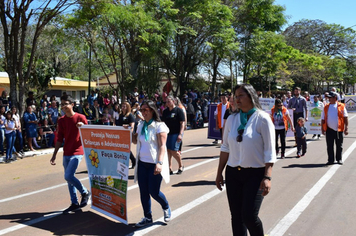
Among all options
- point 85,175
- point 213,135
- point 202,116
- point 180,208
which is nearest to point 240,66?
point 202,116

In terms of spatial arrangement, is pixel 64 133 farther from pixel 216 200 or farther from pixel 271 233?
pixel 271 233

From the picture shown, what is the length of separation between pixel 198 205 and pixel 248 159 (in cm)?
274

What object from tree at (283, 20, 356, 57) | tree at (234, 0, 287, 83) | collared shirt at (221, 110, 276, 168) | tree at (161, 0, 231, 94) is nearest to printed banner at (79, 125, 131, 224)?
collared shirt at (221, 110, 276, 168)

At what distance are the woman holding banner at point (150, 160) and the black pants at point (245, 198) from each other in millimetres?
1501

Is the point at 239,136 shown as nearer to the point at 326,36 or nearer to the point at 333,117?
the point at 333,117

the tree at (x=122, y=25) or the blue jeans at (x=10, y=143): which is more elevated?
the tree at (x=122, y=25)

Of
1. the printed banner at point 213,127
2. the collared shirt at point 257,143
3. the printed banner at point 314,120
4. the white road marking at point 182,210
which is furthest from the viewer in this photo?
the printed banner at point 314,120

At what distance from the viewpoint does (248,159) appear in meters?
3.68

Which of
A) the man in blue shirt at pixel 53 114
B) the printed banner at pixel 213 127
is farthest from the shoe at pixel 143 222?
the man in blue shirt at pixel 53 114

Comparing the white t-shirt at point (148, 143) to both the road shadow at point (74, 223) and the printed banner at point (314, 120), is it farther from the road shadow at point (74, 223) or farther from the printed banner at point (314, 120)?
the printed banner at point (314, 120)

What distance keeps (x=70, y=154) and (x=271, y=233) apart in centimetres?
340

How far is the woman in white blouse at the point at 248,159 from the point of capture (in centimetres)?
362

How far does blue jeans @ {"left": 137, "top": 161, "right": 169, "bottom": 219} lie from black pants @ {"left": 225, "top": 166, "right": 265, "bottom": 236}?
1548 mm

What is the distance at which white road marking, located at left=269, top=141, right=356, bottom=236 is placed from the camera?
16.7 feet
